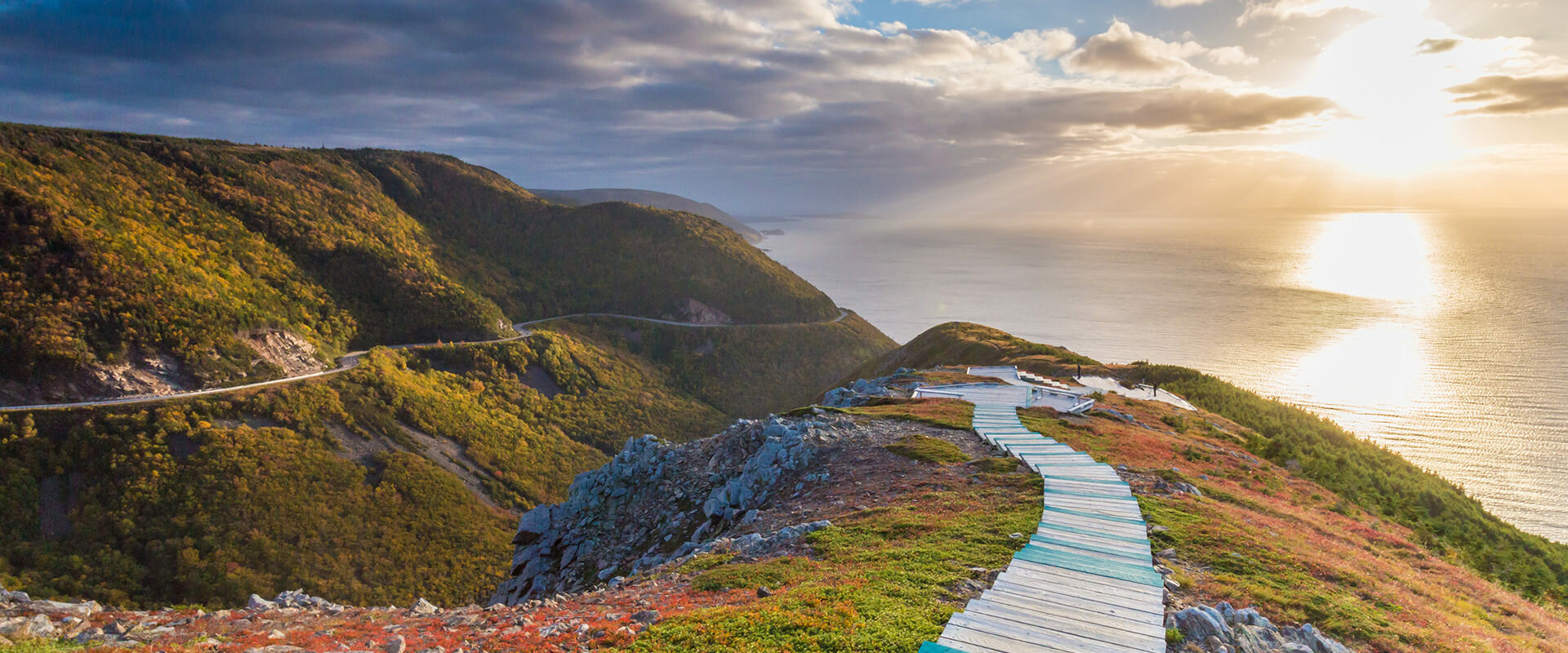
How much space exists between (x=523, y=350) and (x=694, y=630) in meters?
91.8

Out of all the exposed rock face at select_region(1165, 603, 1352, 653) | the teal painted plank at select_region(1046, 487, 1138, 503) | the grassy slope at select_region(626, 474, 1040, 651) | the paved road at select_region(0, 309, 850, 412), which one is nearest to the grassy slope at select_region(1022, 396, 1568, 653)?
the teal painted plank at select_region(1046, 487, 1138, 503)

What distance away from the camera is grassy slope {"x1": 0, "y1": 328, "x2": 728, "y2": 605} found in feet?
143

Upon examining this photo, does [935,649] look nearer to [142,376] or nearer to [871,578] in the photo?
[871,578]

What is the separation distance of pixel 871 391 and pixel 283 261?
83814 millimetres

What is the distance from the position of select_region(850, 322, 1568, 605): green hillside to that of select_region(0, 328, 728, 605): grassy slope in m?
50.5

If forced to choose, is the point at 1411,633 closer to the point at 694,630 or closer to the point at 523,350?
the point at 694,630

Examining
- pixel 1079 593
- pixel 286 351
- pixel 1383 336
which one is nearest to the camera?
pixel 1079 593

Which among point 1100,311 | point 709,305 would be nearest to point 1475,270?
point 1100,311

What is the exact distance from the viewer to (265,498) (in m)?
50.5

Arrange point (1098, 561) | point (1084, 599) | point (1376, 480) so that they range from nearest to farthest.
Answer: point (1084, 599) < point (1098, 561) < point (1376, 480)

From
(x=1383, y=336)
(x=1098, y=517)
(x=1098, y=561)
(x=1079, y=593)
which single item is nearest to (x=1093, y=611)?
(x=1079, y=593)

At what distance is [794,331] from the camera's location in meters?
126

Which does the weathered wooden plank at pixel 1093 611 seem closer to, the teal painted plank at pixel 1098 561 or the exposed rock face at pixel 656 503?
the teal painted plank at pixel 1098 561

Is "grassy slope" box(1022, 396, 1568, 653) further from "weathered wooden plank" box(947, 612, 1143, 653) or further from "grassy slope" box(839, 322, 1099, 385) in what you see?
"grassy slope" box(839, 322, 1099, 385)
